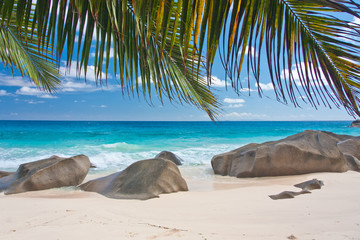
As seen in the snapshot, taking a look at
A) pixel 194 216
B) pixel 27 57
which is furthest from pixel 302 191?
pixel 27 57

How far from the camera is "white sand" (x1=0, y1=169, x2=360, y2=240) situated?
2055 millimetres

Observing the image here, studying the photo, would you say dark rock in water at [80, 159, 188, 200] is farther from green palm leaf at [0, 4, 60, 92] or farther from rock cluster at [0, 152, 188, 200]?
green palm leaf at [0, 4, 60, 92]

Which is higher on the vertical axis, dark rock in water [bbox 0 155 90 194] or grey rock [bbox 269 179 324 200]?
grey rock [bbox 269 179 324 200]

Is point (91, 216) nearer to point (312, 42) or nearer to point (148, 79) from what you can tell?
point (148, 79)

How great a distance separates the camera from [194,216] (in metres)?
2.85

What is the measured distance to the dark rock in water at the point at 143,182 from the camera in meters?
3.85

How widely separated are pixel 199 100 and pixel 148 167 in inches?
102

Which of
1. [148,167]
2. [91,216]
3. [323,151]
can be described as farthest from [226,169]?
[91,216]

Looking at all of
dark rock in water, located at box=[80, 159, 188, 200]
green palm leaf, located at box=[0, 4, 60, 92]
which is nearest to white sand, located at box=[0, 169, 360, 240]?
dark rock in water, located at box=[80, 159, 188, 200]

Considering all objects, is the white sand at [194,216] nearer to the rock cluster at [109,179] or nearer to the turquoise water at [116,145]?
the rock cluster at [109,179]

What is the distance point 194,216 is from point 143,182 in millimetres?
1326

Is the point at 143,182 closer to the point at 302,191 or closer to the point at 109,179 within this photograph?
the point at 109,179

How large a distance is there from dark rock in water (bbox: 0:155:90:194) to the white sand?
287 millimetres

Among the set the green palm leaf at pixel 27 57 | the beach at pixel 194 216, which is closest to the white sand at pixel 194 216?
the beach at pixel 194 216
